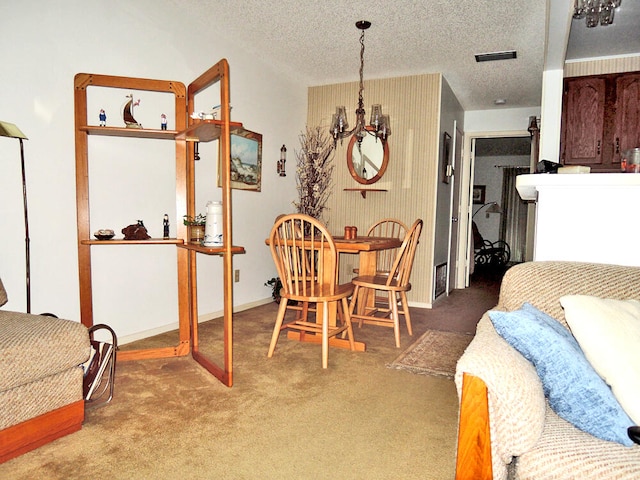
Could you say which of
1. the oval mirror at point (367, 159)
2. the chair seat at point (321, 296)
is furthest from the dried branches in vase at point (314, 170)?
the chair seat at point (321, 296)

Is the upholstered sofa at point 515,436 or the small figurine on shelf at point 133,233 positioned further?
the small figurine on shelf at point 133,233

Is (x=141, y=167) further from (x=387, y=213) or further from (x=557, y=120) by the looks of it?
(x=557, y=120)

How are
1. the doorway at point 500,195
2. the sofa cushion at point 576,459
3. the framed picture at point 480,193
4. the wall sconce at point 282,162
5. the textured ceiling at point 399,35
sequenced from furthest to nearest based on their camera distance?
the framed picture at point 480,193 < the doorway at point 500,195 < the wall sconce at point 282,162 < the textured ceiling at point 399,35 < the sofa cushion at point 576,459

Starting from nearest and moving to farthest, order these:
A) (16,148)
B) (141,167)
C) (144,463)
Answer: (144,463)
(16,148)
(141,167)

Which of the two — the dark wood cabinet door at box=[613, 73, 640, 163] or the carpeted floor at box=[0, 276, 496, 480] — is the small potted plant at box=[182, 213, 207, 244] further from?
the dark wood cabinet door at box=[613, 73, 640, 163]

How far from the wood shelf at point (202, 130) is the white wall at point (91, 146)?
24.3 inches

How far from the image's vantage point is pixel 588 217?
195cm

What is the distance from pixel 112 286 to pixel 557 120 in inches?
137

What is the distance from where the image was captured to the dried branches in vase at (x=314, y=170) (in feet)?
16.2

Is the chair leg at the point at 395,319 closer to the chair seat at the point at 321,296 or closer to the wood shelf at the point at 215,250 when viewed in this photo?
the chair seat at the point at 321,296

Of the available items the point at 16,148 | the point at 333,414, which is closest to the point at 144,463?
the point at 333,414

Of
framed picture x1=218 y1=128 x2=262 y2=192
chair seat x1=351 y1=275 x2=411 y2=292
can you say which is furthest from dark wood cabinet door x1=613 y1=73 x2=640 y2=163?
framed picture x1=218 y1=128 x2=262 y2=192

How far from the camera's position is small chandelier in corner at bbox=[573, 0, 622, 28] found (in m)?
2.11

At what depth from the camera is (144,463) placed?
1.60 meters
